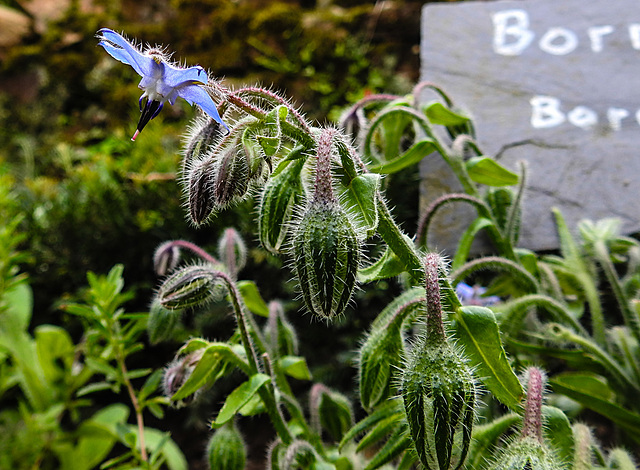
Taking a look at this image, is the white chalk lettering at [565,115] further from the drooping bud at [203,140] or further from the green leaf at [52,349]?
the green leaf at [52,349]

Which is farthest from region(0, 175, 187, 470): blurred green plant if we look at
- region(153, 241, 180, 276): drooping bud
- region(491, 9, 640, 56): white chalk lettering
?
region(491, 9, 640, 56): white chalk lettering

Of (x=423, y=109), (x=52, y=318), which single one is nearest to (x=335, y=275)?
(x=423, y=109)

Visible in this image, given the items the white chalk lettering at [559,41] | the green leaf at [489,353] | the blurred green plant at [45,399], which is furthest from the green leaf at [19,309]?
the white chalk lettering at [559,41]

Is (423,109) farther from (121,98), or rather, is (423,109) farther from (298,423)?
(121,98)

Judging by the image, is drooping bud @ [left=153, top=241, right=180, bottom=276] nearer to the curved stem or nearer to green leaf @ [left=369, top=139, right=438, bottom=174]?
the curved stem

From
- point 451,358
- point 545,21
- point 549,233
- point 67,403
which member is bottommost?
point 67,403

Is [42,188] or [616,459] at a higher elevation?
[42,188]

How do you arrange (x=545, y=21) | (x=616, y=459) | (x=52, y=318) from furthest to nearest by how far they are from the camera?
(x=52, y=318), (x=545, y=21), (x=616, y=459)
